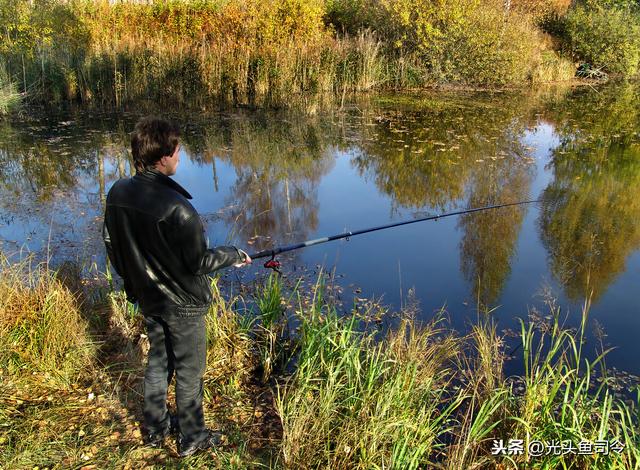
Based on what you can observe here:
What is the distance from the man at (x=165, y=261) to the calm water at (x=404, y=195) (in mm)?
2364

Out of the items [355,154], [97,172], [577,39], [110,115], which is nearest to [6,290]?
[97,172]

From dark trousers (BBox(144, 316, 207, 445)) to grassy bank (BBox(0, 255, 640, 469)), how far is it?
16cm

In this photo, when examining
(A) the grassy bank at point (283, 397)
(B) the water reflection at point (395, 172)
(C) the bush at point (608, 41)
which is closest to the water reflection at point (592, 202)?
(B) the water reflection at point (395, 172)

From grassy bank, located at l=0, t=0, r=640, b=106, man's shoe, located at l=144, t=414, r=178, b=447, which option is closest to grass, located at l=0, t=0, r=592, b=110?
grassy bank, located at l=0, t=0, r=640, b=106

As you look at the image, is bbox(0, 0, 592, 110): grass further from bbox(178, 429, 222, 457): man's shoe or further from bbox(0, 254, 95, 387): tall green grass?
bbox(178, 429, 222, 457): man's shoe

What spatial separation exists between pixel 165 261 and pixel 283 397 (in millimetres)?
1063

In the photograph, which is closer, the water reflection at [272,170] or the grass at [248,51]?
the water reflection at [272,170]

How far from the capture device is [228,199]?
7.07 m

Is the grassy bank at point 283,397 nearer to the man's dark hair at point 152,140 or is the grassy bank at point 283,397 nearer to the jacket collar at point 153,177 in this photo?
the jacket collar at point 153,177

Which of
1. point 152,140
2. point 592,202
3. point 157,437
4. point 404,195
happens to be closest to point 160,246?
point 152,140

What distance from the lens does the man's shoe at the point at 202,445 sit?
259cm

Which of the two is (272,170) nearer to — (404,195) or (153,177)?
(404,195)

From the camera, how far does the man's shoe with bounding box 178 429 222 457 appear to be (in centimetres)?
259

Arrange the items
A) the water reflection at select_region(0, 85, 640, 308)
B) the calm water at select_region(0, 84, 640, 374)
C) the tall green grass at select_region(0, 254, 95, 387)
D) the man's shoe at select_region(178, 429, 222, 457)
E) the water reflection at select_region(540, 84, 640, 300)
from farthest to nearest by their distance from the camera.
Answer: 1. the water reflection at select_region(0, 85, 640, 308)
2. the water reflection at select_region(540, 84, 640, 300)
3. the calm water at select_region(0, 84, 640, 374)
4. the tall green grass at select_region(0, 254, 95, 387)
5. the man's shoe at select_region(178, 429, 222, 457)
